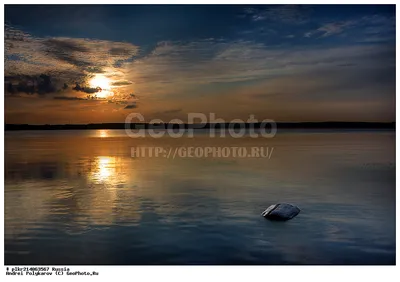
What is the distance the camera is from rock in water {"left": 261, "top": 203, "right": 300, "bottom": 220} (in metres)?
7.73

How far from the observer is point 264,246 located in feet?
21.0

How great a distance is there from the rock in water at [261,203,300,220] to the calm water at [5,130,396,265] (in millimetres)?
139

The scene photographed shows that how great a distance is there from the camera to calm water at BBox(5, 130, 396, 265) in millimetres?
6116

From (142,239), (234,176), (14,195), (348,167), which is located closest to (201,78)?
(234,176)

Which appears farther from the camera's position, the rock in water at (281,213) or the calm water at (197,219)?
the rock in water at (281,213)

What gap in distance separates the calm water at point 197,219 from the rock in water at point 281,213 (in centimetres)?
14

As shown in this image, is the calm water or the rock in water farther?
the rock in water

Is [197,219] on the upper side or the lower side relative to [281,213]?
lower

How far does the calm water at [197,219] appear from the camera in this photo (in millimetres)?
6116

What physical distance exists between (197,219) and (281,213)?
1.53m

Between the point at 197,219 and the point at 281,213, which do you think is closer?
the point at 281,213

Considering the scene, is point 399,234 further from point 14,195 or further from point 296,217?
point 14,195

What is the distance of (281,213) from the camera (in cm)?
775

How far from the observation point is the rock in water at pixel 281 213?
773 centimetres
